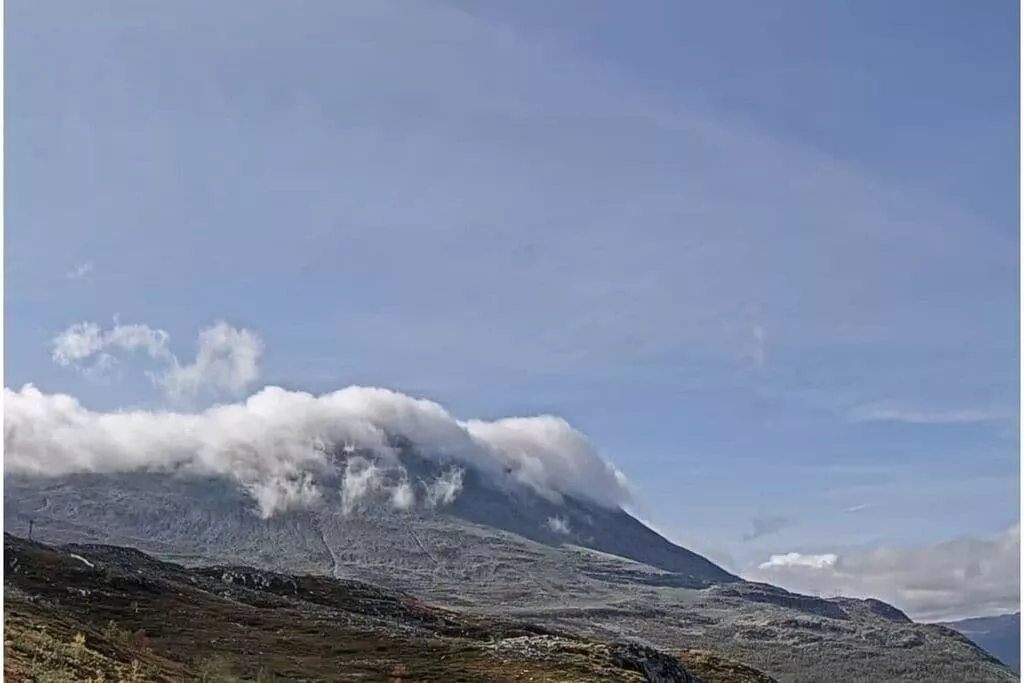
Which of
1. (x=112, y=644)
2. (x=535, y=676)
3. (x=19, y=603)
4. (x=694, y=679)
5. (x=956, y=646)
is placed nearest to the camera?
(x=112, y=644)

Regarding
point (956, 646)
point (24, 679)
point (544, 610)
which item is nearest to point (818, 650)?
point (956, 646)

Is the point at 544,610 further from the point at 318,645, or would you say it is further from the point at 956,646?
the point at 318,645

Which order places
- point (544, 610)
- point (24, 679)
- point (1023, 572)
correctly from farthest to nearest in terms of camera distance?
point (544, 610)
point (24, 679)
point (1023, 572)

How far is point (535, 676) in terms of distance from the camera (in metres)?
32.0

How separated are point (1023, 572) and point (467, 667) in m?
25.7

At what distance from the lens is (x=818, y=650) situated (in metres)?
132

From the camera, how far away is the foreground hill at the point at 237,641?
902 inches

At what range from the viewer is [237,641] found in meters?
36.8

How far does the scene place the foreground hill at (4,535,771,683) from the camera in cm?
2291

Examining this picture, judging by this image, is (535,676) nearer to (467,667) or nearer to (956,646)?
(467,667)

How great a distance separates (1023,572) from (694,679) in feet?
114

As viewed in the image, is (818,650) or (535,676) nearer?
(535,676)

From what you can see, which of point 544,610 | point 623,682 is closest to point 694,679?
point 623,682

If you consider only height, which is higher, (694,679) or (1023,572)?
(1023,572)
